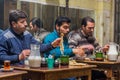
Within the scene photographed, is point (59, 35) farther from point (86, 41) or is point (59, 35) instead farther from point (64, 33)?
point (86, 41)

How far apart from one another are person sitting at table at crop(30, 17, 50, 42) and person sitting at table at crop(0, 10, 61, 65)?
1.42 metres

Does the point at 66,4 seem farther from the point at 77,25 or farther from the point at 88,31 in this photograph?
the point at 88,31

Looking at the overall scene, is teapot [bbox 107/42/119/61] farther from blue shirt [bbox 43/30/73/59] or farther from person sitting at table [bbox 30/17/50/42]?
person sitting at table [bbox 30/17/50/42]

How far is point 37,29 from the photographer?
549cm

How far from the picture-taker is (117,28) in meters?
8.13

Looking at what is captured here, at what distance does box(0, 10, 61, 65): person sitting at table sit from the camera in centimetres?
359

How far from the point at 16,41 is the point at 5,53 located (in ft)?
0.68

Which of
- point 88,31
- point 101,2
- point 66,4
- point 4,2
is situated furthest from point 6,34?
point 101,2

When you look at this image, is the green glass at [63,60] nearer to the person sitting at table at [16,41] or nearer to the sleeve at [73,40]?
the person sitting at table at [16,41]

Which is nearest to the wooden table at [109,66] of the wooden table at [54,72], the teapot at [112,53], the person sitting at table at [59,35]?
the teapot at [112,53]

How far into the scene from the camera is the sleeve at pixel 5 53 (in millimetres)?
3533

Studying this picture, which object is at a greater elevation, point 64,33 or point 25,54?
point 64,33

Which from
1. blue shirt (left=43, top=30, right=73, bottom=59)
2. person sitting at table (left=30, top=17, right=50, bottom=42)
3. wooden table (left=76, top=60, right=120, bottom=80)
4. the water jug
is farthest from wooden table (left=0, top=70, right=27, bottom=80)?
person sitting at table (left=30, top=17, right=50, bottom=42)

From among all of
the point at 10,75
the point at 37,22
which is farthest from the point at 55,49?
the point at 37,22
